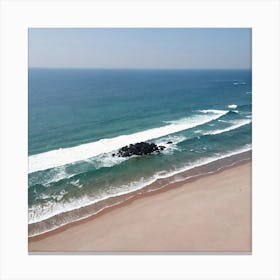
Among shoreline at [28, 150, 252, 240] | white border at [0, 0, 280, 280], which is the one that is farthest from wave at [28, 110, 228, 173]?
shoreline at [28, 150, 252, 240]

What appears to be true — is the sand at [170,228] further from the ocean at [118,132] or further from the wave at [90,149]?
the wave at [90,149]

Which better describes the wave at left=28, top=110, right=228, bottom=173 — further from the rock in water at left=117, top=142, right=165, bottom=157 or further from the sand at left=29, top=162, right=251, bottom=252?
the sand at left=29, top=162, right=251, bottom=252
